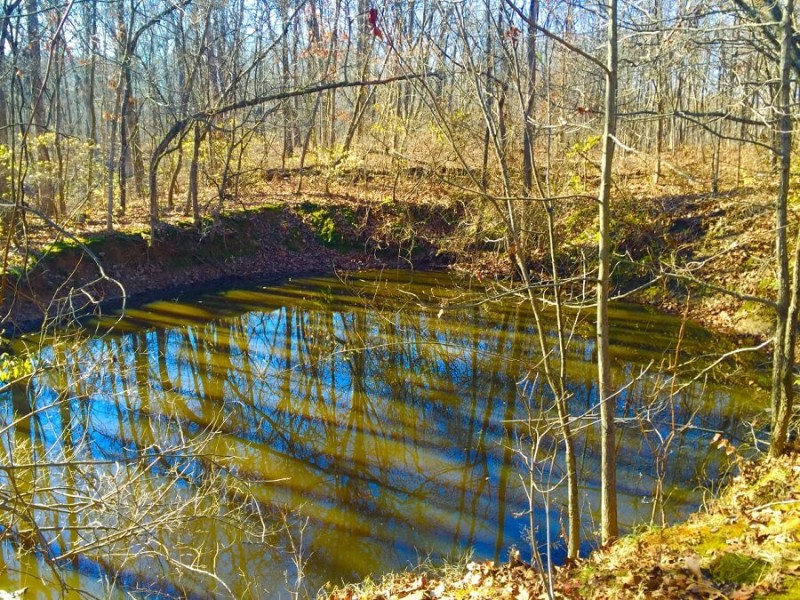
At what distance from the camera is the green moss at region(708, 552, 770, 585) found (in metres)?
3.27

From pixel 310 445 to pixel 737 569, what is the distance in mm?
5823

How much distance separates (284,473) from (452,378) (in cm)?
406

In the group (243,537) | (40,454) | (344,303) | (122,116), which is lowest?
(243,537)

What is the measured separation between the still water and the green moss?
1049mm

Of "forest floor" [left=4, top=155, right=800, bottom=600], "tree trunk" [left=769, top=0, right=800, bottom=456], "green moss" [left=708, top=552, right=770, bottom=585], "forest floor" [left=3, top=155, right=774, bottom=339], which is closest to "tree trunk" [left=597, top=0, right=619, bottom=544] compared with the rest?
"forest floor" [left=4, top=155, right=800, bottom=600]

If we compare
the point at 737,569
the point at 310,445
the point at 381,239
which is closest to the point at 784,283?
the point at 737,569

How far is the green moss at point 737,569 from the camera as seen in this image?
3.27m

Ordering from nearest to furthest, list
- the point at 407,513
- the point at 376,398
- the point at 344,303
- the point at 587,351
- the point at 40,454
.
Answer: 1. the point at 407,513
2. the point at 40,454
3. the point at 376,398
4. the point at 587,351
5. the point at 344,303

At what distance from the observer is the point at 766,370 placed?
10797 millimetres

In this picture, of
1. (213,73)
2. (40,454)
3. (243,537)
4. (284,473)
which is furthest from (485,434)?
(213,73)

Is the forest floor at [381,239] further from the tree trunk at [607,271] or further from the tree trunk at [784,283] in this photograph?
the tree trunk at [607,271]

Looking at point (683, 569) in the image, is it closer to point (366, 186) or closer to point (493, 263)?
point (493, 263)

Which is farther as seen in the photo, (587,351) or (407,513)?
(587,351)

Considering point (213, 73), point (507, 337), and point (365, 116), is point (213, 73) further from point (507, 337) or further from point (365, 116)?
point (507, 337)
